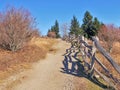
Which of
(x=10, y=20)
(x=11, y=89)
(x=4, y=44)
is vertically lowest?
(x=11, y=89)

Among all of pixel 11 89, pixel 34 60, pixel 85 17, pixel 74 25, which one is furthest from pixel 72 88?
pixel 74 25

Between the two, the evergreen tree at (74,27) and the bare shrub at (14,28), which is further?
the evergreen tree at (74,27)

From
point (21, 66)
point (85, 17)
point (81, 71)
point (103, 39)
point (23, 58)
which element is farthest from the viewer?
point (85, 17)

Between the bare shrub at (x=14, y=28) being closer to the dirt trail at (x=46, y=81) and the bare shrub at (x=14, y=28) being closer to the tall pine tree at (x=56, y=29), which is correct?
the dirt trail at (x=46, y=81)

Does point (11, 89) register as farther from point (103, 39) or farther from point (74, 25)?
point (74, 25)

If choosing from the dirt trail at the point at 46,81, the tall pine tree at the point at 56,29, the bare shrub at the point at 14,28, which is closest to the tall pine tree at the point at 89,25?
the tall pine tree at the point at 56,29

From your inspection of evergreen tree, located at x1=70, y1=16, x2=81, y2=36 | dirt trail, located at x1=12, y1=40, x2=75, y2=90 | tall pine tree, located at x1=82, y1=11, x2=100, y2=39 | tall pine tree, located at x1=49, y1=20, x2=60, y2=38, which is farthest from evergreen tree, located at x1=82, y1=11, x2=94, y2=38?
dirt trail, located at x1=12, y1=40, x2=75, y2=90

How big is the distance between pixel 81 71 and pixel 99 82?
Answer: 2.38m

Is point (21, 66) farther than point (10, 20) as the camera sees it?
No

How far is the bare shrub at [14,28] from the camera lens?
19.2 metres

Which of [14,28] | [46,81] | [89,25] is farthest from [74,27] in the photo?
[46,81]

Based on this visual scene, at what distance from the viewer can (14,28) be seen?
19203 millimetres

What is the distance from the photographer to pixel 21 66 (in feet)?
44.8

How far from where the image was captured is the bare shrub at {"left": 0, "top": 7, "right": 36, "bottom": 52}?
19.2m
